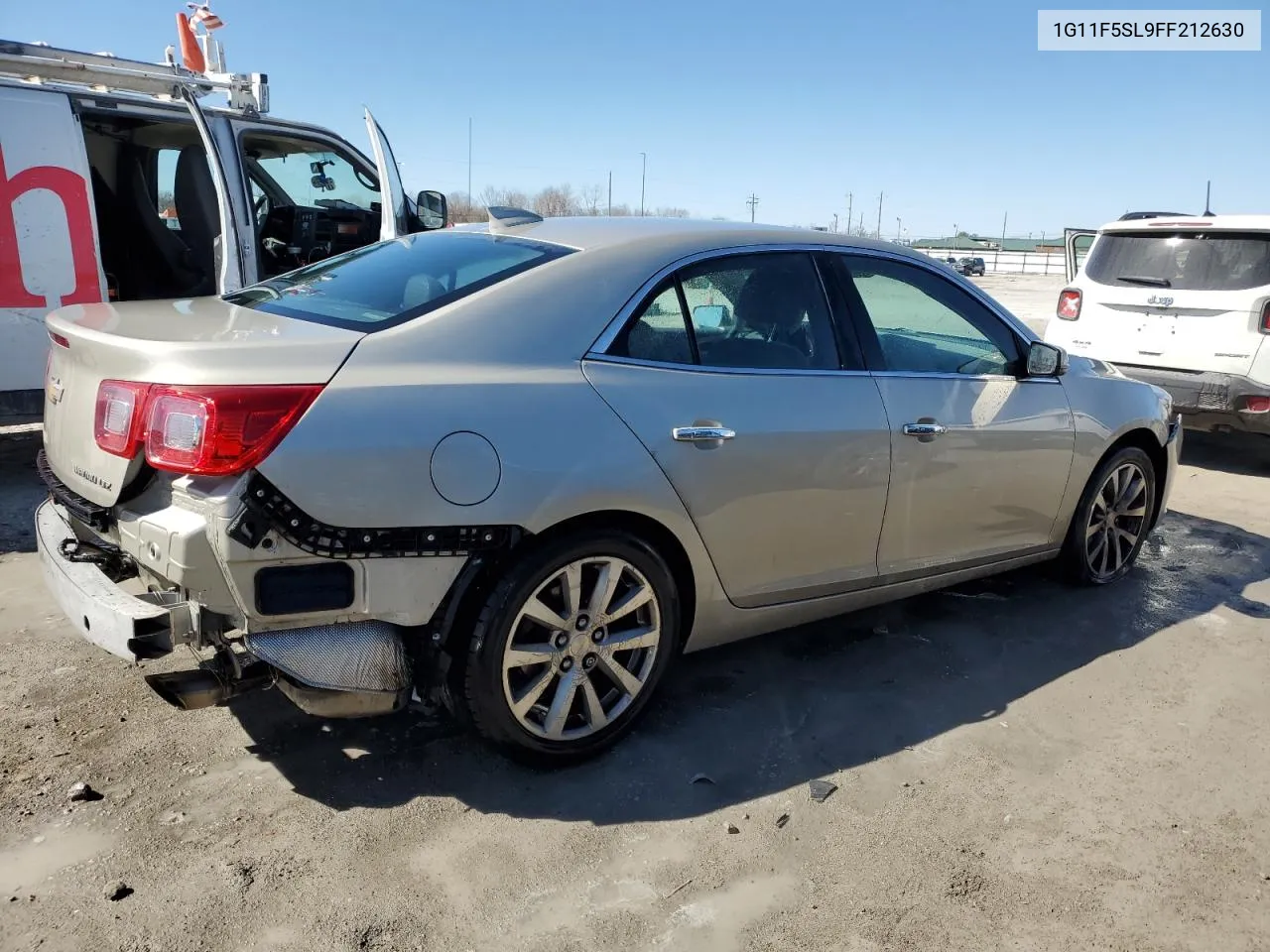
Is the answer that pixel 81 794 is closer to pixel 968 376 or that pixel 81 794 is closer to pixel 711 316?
pixel 711 316

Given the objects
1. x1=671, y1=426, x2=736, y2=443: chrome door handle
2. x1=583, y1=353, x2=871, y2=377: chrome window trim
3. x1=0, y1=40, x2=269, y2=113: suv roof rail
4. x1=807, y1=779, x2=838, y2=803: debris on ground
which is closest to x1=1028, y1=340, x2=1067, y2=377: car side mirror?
x1=583, y1=353, x2=871, y2=377: chrome window trim

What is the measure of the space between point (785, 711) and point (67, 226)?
4956 mm

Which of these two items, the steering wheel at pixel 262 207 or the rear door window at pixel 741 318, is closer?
the rear door window at pixel 741 318

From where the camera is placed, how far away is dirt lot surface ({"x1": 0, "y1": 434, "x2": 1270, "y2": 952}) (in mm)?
2391

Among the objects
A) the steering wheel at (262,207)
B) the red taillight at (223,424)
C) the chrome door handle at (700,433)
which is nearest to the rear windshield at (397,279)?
the red taillight at (223,424)

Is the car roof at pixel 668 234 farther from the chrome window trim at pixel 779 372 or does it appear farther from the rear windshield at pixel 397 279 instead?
the chrome window trim at pixel 779 372

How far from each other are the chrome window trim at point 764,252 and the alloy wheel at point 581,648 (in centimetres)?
68

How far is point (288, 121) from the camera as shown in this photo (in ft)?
22.2

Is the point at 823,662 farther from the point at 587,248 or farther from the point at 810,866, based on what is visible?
the point at 587,248

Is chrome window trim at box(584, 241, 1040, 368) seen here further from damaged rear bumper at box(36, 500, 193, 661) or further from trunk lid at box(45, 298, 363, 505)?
damaged rear bumper at box(36, 500, 193, 661)

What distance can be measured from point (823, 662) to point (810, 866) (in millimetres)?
1310

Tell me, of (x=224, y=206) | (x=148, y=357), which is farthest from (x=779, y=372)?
(x=224, y=206)

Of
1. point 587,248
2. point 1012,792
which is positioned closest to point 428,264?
point 587,248

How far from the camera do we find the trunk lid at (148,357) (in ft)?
8.10
